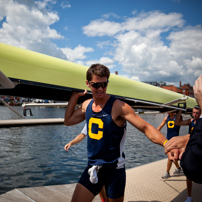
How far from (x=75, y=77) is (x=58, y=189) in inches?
107

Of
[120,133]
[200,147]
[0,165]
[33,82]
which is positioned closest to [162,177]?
[120,133]

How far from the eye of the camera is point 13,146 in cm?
1309

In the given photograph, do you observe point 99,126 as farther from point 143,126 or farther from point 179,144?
point 179,144

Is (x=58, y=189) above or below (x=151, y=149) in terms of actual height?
above

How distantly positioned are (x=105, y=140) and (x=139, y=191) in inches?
126

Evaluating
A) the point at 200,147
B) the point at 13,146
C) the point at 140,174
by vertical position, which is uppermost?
the point at 200,147

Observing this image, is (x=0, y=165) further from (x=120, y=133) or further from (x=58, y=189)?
(x=120, y=133)

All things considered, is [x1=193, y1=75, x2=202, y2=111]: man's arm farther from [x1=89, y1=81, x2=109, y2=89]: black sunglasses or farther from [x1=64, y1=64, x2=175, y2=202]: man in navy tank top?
[x1=89, y1=81, x2=109, y2=89]: black sunglasses

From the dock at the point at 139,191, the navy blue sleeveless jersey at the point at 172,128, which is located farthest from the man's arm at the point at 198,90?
the navy blue sleeveless jersey at the point at 172,128

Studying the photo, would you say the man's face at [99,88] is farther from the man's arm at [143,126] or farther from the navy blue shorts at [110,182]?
the navy blue shorts at [110,182]

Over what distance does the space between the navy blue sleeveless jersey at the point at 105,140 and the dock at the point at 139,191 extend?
87.5 inches

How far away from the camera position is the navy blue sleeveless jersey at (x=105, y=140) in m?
2.26

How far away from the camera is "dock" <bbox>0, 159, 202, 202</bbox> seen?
13.2 feet

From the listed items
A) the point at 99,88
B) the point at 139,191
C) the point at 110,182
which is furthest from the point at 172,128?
the point at 99,88
